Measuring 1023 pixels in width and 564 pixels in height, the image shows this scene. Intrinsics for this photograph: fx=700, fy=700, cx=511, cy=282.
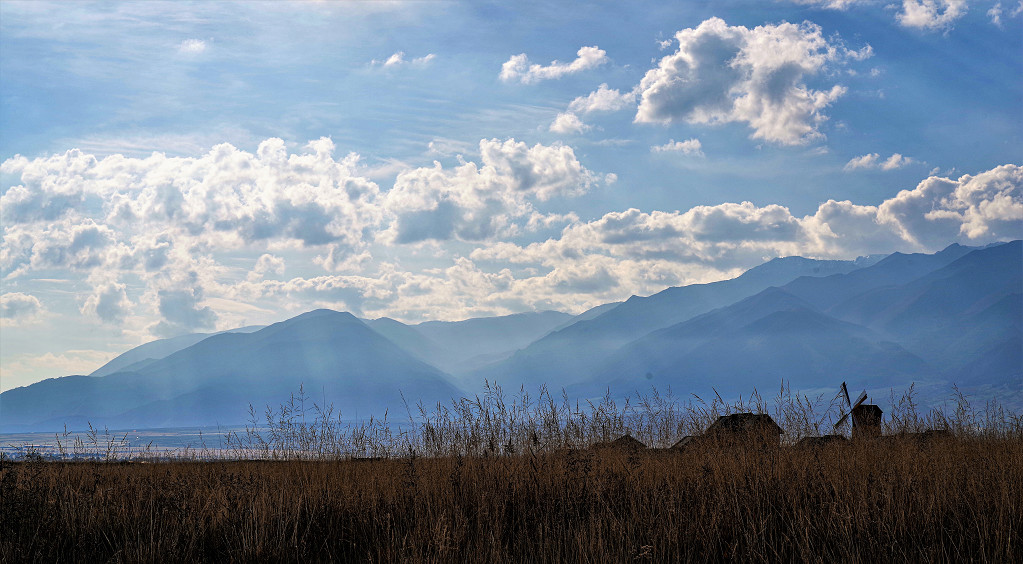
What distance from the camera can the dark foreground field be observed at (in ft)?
19.5

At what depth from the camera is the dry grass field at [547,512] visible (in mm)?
5961

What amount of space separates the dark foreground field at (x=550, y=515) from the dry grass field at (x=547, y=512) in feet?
0.09

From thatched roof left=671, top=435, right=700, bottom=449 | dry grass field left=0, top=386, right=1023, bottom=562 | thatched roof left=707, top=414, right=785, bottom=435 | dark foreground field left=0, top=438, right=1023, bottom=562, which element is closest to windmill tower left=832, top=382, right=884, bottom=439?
thatched roof left=707, top=414, right=785, bottom=435

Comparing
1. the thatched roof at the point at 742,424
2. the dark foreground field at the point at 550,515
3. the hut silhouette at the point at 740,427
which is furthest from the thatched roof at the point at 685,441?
the dark foreground field at the point at 550,515

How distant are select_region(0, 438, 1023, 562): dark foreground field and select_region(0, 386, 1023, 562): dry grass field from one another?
0.09 feet

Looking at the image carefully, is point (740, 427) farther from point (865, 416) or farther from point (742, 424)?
point (865, 416)

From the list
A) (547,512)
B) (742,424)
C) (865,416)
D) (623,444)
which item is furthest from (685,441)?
(547,512)

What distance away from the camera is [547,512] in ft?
22.4

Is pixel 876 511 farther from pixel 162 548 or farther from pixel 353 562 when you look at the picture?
pixel 162 548

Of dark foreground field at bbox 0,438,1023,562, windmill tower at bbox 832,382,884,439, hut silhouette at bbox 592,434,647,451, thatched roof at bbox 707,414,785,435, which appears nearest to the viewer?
dark foreground field at bbox 0,438,1023,562

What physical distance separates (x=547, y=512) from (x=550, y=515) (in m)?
0.44

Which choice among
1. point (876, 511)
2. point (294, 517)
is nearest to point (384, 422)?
point (294, 517)

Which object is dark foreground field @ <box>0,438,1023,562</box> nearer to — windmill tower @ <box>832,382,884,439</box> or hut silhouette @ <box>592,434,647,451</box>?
hut silhouette @ <box>592,434,647,451</box>

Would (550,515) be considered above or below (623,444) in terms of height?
below
